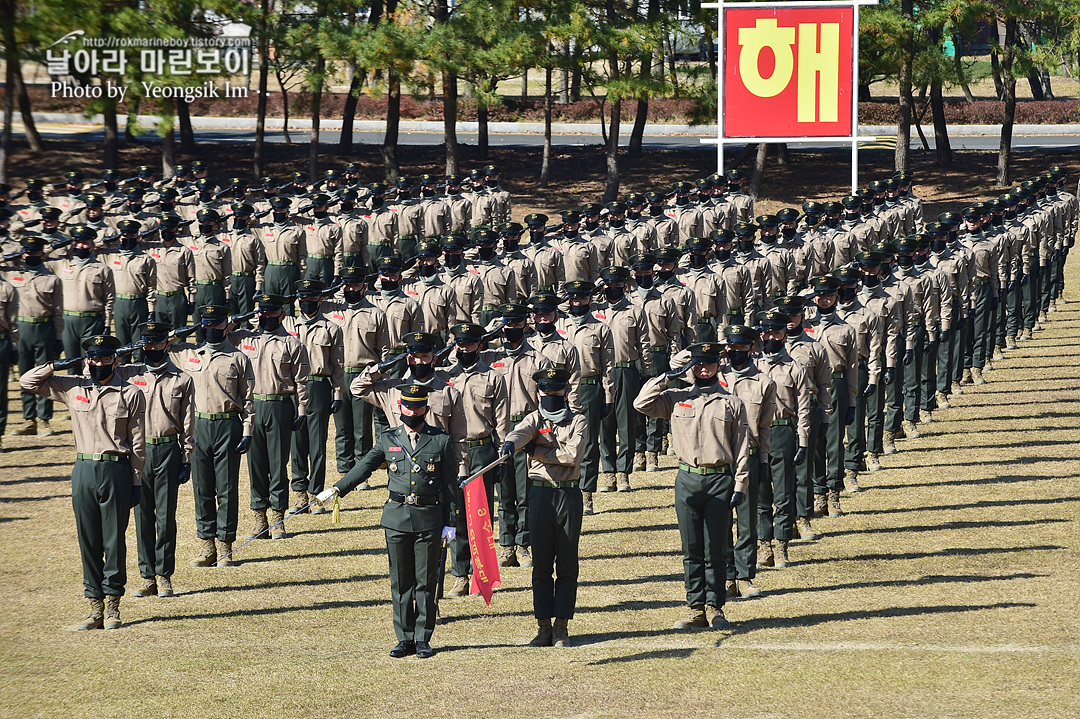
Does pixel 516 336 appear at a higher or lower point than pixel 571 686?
higher

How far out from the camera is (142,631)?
11023 mm

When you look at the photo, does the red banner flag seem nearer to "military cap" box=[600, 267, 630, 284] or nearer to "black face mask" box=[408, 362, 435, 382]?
"black face mask" box=[408, 362, 435, 382]

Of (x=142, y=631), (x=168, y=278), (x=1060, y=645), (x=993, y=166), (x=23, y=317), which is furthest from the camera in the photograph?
(x=993, y=166)

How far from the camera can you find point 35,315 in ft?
57.7

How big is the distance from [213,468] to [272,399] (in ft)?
3.61

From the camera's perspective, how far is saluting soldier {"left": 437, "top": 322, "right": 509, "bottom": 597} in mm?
12141

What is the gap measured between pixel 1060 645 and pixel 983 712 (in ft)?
5.71

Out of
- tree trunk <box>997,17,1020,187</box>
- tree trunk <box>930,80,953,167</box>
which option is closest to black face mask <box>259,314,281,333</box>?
tree trunk <box>997,17,1020,187</box>

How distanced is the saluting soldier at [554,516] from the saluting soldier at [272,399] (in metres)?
3.92

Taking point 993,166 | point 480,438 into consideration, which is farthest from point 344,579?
point 993,166

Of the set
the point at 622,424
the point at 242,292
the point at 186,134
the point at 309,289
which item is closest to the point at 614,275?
the point at 622,424

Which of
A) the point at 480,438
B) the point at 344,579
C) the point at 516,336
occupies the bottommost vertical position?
the point at 344,579

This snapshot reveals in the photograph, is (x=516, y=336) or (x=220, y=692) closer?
(x=220, y=692)

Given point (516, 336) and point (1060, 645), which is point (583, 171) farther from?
point (1060, 645)
